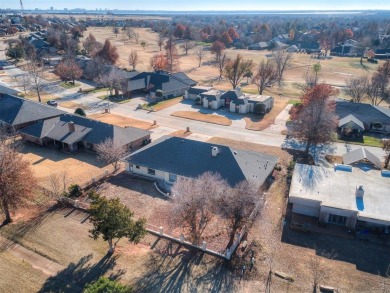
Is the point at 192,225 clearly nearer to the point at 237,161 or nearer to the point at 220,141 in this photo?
the point at 237,161

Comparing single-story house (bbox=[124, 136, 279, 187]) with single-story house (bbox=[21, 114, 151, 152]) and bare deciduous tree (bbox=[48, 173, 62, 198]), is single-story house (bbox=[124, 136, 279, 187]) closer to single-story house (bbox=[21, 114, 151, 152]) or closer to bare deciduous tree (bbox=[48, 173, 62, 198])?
single-story house (bbox=[21, 114, 151, 152])

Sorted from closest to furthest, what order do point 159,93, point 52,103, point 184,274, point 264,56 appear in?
1. point 184,274
2. point 52,103
3. point 159,93
4. point 264,56

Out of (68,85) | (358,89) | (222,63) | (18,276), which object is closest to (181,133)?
Result: (18,276)

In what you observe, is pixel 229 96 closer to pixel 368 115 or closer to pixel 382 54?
pixel 368 115

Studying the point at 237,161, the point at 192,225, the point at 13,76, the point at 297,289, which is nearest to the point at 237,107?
Answer: the point at 237,161

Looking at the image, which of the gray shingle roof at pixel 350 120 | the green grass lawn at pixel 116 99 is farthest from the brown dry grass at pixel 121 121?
the gray shingle roof at pixel 350 120

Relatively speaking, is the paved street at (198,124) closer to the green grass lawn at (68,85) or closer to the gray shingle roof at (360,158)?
the gray shingle roof at (360,158)
